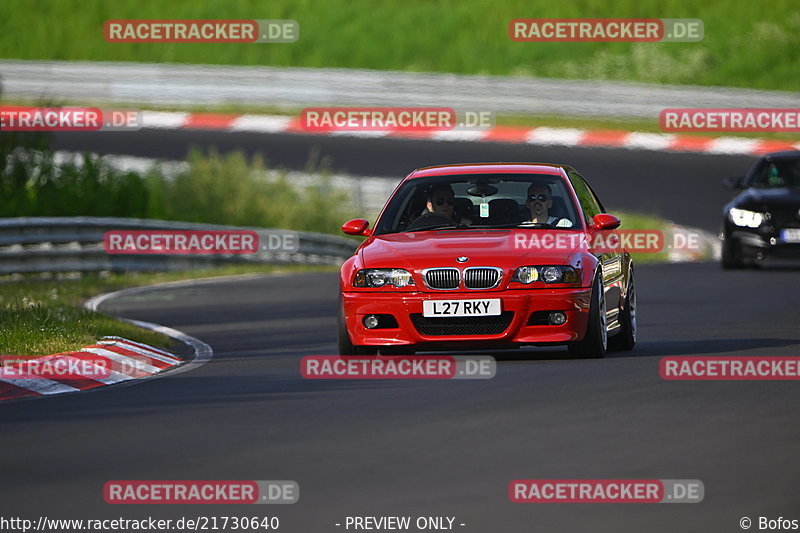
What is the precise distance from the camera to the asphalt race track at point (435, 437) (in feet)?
25.3

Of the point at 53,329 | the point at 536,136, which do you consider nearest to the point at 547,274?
Result: the point at 53,329

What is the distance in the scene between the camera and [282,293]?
22641 millimetres

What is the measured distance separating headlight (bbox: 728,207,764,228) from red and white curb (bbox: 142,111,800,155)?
1344 centimetres

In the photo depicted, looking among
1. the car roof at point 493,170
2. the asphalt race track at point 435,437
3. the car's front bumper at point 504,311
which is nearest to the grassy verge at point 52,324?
the asphalt race track at point 435,437

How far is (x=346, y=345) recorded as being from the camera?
13.2 m

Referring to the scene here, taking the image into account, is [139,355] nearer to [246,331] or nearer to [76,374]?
[76,374]

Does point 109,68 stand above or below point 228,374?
above

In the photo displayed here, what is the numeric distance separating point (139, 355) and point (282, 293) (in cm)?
860

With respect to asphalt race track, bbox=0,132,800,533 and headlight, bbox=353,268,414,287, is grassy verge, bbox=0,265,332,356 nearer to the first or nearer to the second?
Result: asphalt race track, bbox=0,132,800,533

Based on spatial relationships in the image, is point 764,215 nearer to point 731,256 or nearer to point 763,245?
point 763,245

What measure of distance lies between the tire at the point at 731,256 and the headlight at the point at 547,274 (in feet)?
39.0

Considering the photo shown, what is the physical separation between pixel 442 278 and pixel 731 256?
12.3 metres

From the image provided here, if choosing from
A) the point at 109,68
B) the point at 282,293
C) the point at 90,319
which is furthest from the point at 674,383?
the point at 109,68

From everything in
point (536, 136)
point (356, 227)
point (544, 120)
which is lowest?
point (356, 227)
